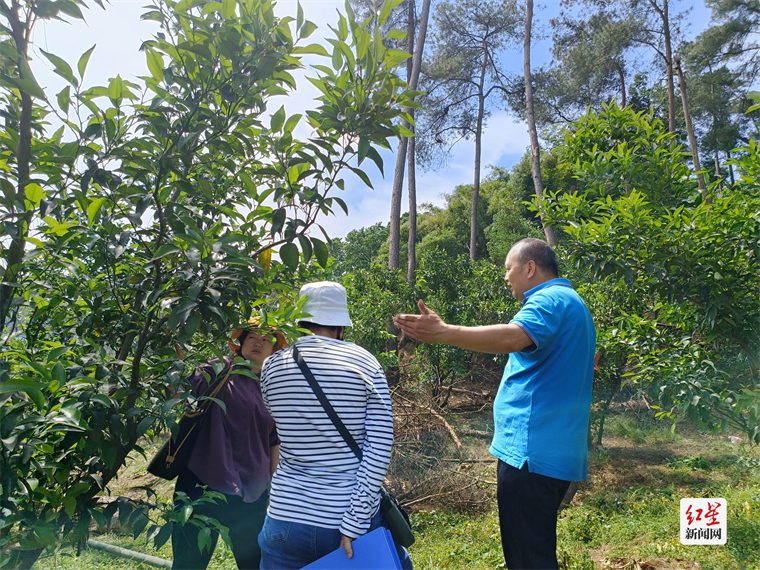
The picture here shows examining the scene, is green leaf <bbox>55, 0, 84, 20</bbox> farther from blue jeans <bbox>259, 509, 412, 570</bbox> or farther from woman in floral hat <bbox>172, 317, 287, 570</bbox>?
blue jeans <bbox>259, 509, 412, 570</bbox>

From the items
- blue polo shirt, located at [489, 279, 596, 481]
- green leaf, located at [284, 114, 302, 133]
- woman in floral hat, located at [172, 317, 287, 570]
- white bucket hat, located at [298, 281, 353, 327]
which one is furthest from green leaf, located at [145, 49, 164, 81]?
blue polo shirt, located at [489, 279, 596, 481]

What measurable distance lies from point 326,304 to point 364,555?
0.85 m

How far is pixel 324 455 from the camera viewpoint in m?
1.68

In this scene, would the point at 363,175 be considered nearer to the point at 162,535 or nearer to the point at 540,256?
the point at 540,256

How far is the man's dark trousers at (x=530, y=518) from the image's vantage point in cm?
192

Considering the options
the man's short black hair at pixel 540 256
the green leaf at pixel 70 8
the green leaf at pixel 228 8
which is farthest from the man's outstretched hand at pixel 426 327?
the green leaf at pixel 70 8

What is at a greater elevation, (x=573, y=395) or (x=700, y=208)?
(x=700, y=208)

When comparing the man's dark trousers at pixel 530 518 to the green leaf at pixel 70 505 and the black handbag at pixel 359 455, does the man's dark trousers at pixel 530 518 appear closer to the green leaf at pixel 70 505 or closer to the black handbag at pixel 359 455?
the black handbag at pixel 359 455

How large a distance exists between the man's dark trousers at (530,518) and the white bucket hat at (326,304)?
923 millimetres

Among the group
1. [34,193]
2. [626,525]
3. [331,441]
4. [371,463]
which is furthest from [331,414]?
[626,525]

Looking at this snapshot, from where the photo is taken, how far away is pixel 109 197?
1569 millimetres

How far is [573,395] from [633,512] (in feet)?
10.4

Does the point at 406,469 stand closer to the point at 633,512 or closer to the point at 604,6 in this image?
the point at 633,512

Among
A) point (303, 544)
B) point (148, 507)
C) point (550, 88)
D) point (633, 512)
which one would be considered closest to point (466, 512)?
point (633, 512)
